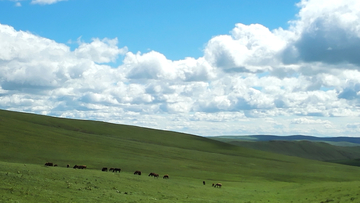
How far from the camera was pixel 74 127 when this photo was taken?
130125mm

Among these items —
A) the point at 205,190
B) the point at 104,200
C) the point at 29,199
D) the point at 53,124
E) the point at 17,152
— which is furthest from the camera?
the point at 53,124

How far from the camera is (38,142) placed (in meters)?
82.8

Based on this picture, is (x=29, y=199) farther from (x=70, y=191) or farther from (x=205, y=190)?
(x=205, y=190)

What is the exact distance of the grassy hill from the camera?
30.2 metres

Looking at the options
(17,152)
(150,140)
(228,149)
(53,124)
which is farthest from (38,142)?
(228,149)

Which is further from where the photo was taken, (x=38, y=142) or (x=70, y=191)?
(x=38, y=142)

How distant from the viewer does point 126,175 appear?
45062 millimetres

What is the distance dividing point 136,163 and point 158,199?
Result: 41765 millimetres

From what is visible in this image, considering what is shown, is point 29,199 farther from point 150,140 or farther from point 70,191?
point 150,140

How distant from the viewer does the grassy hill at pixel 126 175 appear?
99.0 feet

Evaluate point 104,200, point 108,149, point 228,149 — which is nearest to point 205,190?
point 104,200

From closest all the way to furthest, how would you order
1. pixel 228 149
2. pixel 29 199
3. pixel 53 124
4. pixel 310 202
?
pixel 29 199 < pixel 310 202 < pixel 53 124 < pixel 228 149

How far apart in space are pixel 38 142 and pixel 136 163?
27324 mm

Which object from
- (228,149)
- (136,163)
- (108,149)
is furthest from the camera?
(228,149)
